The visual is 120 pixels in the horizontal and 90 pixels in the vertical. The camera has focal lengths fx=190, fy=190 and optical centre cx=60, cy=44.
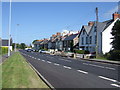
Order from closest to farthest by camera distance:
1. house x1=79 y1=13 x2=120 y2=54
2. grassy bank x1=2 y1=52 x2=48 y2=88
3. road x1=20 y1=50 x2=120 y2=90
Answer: grassy bank x1=2 y1=52 x2=48 y2=88
road x1=20 y1=50 x2=120 y2=90
house x1=79 y1=13 x2=120 y2=54

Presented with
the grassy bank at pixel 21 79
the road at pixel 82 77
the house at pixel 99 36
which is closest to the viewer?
the grassy bank at pixel 21 79

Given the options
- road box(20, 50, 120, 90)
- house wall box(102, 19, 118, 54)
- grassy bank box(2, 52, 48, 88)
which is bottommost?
road box(20, 50, 120, 90)

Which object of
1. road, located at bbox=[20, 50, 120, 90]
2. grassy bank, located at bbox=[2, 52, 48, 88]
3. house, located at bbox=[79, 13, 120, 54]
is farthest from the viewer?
house, located at bbox=[79, 13, 120, 54]

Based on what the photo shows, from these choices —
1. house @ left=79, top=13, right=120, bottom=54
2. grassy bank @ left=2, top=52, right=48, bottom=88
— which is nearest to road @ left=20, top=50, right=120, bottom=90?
grassy bank @ left=2, top=52, right=48, bottom=88

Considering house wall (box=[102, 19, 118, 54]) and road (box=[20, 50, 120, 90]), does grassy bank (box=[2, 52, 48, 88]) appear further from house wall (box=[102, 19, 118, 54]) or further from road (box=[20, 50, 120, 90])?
house wall (box=[102, 19, 118, 54])

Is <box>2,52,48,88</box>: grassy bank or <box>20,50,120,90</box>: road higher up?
<box>2,52,48,88</box>: grassy bank

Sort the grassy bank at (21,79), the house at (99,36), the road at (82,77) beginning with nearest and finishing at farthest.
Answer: the grassy bank at (21,79), the road at (82,77), the house at (99,36)

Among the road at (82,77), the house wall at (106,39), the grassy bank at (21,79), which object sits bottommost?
the road at (82,77)

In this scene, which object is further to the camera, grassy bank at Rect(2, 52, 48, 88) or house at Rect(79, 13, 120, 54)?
house at Rect(79, 13, 120, 54)

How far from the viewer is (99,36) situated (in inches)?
1822

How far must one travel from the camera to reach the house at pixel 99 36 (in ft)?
145

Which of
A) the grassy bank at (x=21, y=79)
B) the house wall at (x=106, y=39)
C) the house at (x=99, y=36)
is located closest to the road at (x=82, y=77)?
the grassy bank at (x=21, y=79)

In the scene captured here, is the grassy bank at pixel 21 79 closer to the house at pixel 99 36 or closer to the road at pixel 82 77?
the road at pixel 82 77

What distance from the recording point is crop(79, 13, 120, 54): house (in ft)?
145
